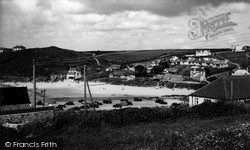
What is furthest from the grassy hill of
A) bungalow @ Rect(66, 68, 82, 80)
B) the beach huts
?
the beach huts

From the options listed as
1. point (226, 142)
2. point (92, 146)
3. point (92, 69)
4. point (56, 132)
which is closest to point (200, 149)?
point (226, 142)

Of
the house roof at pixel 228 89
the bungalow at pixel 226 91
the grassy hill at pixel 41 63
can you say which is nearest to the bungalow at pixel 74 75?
the grassy hill at pixel 41 63

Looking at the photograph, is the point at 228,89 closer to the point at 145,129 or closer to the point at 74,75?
the point at 145,129

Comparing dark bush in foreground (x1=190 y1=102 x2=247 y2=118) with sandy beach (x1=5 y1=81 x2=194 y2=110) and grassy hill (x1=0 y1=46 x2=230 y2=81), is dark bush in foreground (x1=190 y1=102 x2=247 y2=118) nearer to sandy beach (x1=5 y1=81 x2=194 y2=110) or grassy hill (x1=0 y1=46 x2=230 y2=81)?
sandy beach (x1=5 y1=81 x2=194 y2=110)

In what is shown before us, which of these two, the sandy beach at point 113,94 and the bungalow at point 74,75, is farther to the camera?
the bungalow at point 74,75

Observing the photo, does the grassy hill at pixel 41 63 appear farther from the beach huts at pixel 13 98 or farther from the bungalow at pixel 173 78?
the beach huts at pixel 13 98

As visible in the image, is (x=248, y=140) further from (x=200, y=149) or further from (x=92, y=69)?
(x=92, y=69)
